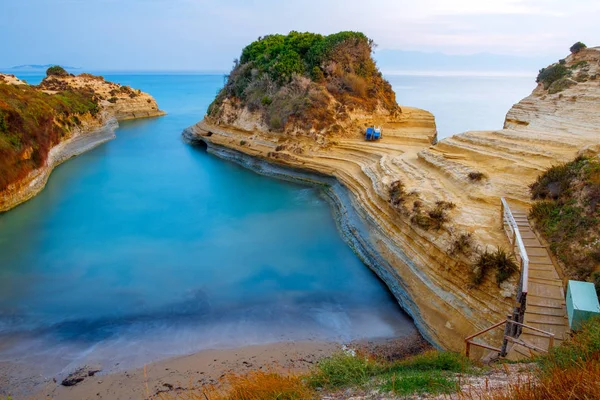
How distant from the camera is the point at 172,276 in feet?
38.7

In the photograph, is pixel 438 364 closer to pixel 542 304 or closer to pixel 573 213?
pixel 542 304

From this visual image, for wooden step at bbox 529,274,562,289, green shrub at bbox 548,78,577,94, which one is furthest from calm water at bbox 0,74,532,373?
green shrub at bbox 548,78,577,94

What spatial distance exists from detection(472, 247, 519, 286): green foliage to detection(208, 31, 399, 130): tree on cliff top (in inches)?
591

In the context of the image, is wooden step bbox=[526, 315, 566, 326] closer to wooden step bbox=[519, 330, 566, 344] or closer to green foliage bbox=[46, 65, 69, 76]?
wooden step bbox=[519, 330, 566, 344]

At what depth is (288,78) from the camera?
25031mm

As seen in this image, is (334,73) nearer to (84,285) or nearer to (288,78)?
(288,78)

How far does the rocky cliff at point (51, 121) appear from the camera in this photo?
17.3 m

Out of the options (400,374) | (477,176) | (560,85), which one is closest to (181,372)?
(400,374)

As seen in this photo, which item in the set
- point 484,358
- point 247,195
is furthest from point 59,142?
point 484,358

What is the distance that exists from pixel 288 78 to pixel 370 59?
596 centimetres

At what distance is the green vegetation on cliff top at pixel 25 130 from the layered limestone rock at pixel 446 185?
11.9m

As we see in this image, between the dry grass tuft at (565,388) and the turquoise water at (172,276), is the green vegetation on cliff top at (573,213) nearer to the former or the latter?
the dry grass tuft at (565,388)

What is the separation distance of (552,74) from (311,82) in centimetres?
1526

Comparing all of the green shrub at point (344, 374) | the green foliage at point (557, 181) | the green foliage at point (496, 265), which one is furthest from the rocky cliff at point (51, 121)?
the green foliage at point (557, 181)
